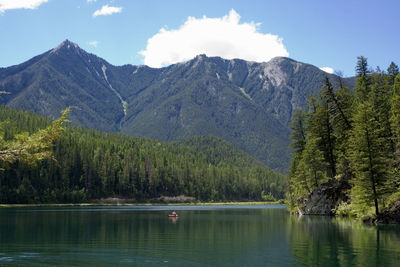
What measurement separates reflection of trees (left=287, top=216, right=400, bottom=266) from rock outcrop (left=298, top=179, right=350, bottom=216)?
96.3ft

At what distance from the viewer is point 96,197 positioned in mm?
190750

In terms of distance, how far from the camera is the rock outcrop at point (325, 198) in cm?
8294

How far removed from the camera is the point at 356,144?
210 feet

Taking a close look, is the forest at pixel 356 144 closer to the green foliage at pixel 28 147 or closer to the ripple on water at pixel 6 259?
the ripple on water at pixel 6 259

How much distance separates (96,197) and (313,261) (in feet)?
557

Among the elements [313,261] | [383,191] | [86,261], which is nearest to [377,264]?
[313,261]

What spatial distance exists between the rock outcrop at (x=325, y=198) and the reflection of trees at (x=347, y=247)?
96.3ft

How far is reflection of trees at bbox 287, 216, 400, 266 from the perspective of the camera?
31641 millimetres

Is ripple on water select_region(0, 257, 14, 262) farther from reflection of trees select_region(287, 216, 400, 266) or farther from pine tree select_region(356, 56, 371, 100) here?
pine tree select_region(356, 56, 371, 100)

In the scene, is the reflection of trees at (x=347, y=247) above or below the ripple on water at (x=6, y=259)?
below

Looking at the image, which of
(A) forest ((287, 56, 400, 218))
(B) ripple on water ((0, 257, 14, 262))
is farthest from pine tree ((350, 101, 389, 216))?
(B) ripple on water ((0, 257, 14, 262))

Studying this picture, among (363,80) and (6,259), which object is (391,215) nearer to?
(363,80)

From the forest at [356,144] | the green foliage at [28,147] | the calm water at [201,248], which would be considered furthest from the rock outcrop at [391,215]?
the green foliage at [28,147]

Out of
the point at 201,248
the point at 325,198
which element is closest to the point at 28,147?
the point at 201,248
